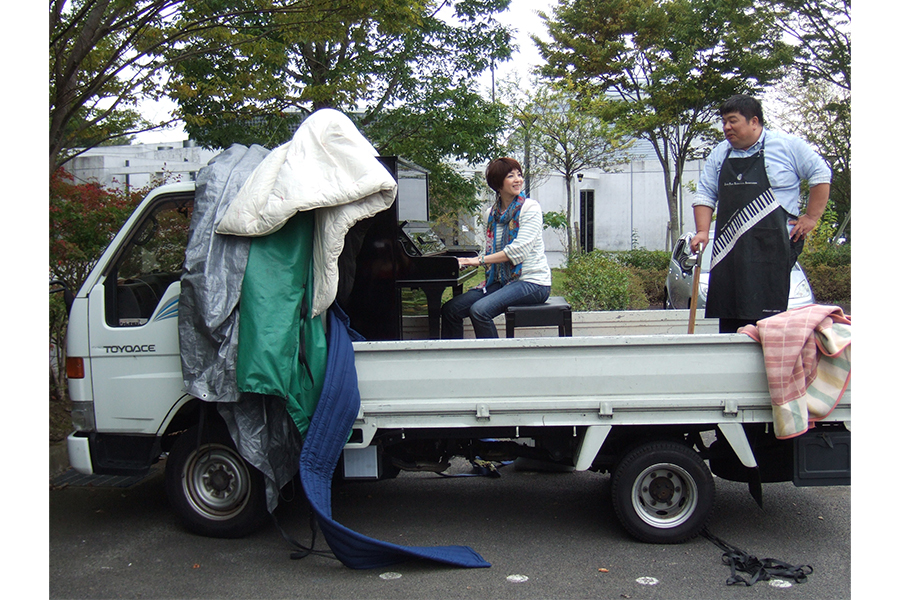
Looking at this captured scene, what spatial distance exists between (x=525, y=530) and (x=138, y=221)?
116 inches

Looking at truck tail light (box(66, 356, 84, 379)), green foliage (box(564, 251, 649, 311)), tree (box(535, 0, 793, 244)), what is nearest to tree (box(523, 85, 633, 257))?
tree (box(535, 0, 793, 244))

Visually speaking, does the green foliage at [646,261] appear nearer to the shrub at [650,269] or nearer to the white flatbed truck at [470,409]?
the shrub at [650,269]

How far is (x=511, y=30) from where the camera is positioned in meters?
11.6

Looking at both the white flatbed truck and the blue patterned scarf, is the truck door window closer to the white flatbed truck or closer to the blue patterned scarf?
the white flatbed truck

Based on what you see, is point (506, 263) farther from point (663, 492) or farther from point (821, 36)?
point (821, 36)

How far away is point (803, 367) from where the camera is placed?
376cm

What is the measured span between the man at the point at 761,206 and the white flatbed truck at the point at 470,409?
84cm

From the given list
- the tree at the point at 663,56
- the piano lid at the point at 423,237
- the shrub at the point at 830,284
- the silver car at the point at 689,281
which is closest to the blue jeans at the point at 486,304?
the piano lid at the point at 423,237

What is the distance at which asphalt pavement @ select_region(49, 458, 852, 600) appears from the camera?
3666mm

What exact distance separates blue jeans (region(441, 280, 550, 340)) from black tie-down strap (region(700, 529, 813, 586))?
79.6 inches

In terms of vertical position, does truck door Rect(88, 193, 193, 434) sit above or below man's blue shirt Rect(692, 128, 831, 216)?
below

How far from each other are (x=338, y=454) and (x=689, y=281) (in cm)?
607

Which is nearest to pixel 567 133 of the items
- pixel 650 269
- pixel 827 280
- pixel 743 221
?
pixel 650 269

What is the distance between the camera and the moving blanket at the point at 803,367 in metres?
3.72
